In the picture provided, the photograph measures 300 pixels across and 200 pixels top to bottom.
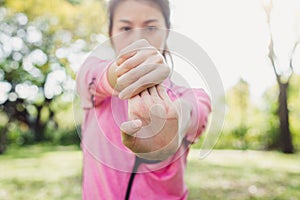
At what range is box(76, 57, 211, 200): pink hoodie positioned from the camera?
40cm

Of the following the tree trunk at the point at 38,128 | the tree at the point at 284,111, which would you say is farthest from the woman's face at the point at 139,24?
the tree trunk at the point at 38,128

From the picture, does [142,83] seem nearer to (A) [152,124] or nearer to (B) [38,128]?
(A) [152,124]

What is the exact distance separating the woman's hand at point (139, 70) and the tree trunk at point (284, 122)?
3532mm

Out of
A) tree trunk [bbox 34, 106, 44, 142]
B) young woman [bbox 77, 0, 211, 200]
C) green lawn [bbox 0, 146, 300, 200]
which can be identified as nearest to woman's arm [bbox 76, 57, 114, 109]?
young woman [bbox 77, 0, 211, 200]

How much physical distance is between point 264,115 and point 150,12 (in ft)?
13.0

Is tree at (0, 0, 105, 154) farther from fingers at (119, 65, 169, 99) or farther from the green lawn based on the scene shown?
fingers at (119, 65, 169, 99)

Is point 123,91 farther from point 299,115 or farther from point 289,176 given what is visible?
point 299,115

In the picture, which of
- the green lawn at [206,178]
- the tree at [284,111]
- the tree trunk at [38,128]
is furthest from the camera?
the tree trunk at [38,128]

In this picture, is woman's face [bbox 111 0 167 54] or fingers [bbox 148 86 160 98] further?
woman's face [bbox 111 0 167 54]

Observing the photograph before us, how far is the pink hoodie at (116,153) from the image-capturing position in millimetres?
398

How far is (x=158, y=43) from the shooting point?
0.40 metres

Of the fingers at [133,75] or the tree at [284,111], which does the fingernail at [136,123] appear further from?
the tree at [284,111]

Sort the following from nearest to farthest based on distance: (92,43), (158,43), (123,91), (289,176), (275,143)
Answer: (123,91) → (158,43) → (289,176) → (275,143) → (92,43)

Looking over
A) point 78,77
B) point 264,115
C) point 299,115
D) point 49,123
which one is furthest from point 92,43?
point 78,77
